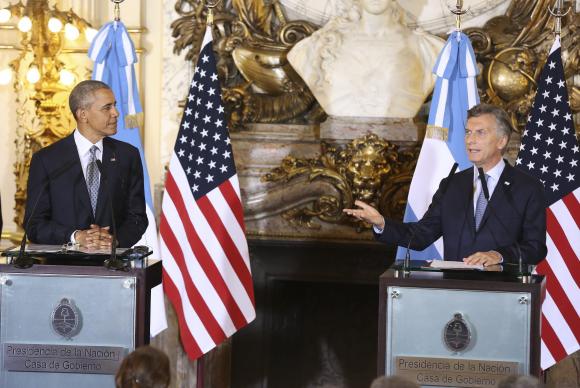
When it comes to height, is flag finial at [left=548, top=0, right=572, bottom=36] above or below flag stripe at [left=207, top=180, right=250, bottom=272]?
above

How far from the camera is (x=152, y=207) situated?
609cm

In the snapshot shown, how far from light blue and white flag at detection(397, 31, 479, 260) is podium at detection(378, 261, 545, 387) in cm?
208

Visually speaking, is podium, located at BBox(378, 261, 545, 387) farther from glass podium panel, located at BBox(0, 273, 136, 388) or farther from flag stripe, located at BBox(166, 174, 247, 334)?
flag stripe, located at BBox(166, 174, 247, 334)

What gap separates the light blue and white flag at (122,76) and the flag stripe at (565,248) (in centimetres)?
229

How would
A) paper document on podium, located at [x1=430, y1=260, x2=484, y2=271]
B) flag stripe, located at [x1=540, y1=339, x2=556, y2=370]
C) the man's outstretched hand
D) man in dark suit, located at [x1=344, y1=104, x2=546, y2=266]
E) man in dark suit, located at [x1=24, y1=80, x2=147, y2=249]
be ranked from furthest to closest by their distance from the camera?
flag stripe, located at [x1=540, y1=339, x2=556, y2=370] → man in dark suit, located at [x1=24, y1=80, x2=147, y2=249] → man in dark suit, located at [x1=344, y1=104, x2=546, y2=266] → the man's outstretched hand → paper document on podium, located at [x1=430, y1=260, x2=484, y2=271]

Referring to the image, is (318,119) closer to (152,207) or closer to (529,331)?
(152,207)

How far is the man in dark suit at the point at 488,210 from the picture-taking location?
14.1ft

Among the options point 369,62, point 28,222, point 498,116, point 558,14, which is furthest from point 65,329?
point 558,14

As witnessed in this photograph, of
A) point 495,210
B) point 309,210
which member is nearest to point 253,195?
point 309,210

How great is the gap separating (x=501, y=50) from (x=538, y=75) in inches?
11.0

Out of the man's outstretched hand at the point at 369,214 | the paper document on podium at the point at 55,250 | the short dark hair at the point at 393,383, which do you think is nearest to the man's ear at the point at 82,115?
the paper document on podium at the point at 55,250

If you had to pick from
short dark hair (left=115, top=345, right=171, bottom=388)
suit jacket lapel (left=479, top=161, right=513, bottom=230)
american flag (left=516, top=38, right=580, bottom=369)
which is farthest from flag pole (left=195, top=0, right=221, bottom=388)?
short dark hair (left=115, top=345, right=171, bottom=388)

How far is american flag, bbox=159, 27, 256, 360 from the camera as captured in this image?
580cm

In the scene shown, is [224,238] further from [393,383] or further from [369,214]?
[393,383]
